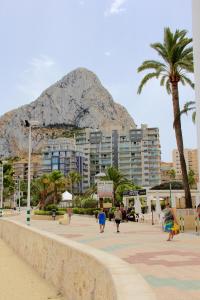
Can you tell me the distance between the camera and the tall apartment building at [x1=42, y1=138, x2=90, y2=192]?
159125 mm

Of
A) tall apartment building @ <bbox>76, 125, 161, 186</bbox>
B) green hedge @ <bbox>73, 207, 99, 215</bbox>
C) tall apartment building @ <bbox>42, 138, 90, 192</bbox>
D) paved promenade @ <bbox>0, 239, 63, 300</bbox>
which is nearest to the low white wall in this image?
paved promenade @ <bbox>0, 239, 63, 300</bbox>

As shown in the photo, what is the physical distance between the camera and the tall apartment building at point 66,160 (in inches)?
6265

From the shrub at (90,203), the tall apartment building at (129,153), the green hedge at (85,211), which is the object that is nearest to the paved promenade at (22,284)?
the green hedge at (85,211)

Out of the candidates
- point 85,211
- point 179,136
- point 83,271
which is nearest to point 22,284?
point 83,271

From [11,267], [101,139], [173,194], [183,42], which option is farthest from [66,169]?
[11,267]

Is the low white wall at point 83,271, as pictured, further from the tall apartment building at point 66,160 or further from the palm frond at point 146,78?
the tall apartment building at point 66,160

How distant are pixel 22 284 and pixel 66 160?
151385mm

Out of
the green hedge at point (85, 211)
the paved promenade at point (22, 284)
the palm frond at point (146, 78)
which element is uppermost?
the palm frond at point (146, 78)

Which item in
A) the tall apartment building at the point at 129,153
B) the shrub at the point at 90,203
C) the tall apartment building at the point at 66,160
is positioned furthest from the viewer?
the tall apartment building at the point at 66,160

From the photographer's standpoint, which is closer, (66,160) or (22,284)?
(22,284)

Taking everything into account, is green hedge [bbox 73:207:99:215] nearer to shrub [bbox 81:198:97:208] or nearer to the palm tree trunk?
shrub [bbox 81:198:97:208]

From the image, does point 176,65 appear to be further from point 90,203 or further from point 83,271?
point 90,203

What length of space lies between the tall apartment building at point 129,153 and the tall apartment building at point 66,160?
3.42 metres

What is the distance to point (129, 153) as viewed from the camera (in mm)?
159000
